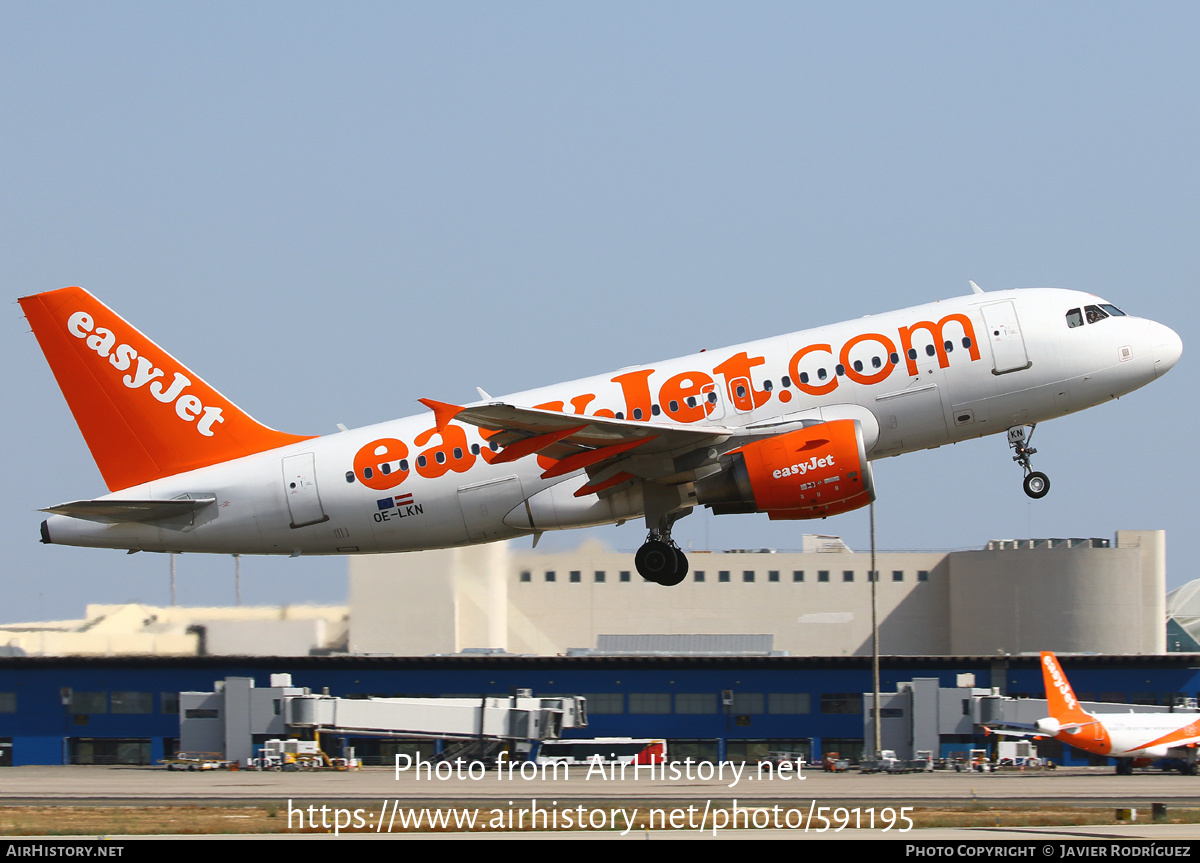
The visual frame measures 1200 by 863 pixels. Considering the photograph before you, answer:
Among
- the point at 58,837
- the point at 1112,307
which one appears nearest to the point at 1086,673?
the point at 1112,307

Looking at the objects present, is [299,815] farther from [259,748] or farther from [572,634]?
[572,634]

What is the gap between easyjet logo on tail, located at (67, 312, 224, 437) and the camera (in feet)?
114

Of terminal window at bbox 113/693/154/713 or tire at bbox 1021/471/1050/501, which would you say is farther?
terminal window at bbox 113/693/154/713

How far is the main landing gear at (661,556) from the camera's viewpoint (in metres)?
32.2

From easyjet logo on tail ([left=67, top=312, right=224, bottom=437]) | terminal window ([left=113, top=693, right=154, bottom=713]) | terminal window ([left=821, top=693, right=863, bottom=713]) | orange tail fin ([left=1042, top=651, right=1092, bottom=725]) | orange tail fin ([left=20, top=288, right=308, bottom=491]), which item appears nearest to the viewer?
orange tail fin ([left=20, top=288, right=308, bottom=491])

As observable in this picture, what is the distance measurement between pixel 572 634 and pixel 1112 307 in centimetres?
5905

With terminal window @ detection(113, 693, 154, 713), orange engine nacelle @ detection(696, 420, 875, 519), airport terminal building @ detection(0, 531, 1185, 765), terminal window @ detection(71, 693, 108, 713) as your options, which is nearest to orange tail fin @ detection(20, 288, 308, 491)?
orange engine nacelle @ detection(696, 420, 875, 519)

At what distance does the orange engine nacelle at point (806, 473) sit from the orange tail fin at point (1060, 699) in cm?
2790

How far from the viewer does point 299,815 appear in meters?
34.9

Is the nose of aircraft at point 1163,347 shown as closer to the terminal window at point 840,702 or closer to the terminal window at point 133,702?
the terminal window at point 840,702

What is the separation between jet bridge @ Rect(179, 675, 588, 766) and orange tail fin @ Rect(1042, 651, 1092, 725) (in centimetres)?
1934

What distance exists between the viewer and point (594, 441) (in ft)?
99.5

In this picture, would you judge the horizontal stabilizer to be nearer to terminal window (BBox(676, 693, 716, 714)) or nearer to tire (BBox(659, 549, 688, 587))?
tire (BBox(659, 549, 688, 587))

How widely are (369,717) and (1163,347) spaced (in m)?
39.1
